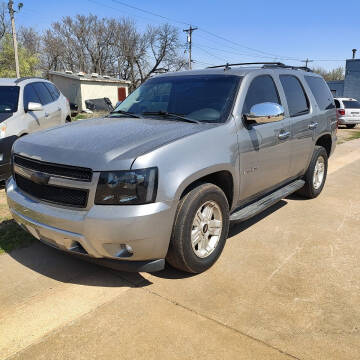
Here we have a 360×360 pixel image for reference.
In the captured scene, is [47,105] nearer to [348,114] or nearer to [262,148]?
[262,148]

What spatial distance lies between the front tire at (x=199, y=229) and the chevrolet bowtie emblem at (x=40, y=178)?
107cm

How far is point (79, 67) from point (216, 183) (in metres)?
60.7

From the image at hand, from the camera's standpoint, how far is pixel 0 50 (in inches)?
1531

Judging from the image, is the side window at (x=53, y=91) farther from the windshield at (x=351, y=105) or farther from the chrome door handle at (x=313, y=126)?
the windshield at (x=351, y=105)

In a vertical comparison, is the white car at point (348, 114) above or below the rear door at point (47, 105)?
below

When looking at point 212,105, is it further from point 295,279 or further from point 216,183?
point 295,279

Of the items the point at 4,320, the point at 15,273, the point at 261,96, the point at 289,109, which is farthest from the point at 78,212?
the point at 289,109

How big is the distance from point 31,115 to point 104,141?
4.33 m

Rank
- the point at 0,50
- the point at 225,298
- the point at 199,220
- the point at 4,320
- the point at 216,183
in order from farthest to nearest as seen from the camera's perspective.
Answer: the point at 0,50 → the point at 216,183 → the point at 199,220 → the point at 225,298 → the point at 4,320

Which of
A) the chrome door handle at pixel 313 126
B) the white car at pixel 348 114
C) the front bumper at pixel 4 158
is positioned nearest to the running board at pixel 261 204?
the chrome door handle at pixel 313 126

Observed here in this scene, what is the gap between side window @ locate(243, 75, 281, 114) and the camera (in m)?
3.82

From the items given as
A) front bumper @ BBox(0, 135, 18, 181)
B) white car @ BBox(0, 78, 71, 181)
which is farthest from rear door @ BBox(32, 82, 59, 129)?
front bumper @ BBox(0, 135, 18, 181)

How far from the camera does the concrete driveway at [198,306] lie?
2402 mm

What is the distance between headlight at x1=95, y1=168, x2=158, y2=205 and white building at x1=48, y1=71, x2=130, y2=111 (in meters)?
27.4
